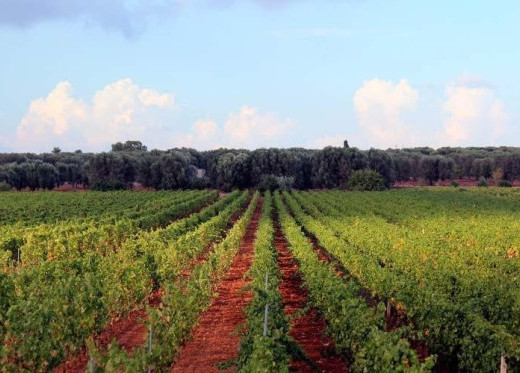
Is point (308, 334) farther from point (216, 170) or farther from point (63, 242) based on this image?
point (216, 170)

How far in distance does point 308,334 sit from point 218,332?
2.13m

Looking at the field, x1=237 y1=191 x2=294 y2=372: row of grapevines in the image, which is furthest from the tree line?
x1=237 y1=191 x2=294 y2=372: row of grapevines

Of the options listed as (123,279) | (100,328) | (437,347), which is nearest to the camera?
(437,347)

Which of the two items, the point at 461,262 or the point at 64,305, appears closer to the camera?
the point at 64,305

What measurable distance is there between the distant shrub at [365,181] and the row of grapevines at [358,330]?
68.5 metres

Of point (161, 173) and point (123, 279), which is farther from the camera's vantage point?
point (161, 173)

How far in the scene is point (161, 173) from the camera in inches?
3602

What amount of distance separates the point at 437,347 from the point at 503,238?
48.5ft

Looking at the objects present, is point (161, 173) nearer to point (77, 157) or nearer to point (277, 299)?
point (77, 157)

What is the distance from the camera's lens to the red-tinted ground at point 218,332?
11805mm

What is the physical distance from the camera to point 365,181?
84.2 m

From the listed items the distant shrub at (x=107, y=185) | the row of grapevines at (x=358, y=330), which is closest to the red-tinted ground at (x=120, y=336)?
the row of grapevines at (x=358, y=330)

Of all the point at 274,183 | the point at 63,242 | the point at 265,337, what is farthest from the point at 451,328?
the point at 274,183

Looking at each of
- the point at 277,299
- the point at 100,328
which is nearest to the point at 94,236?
the point at 100,328
